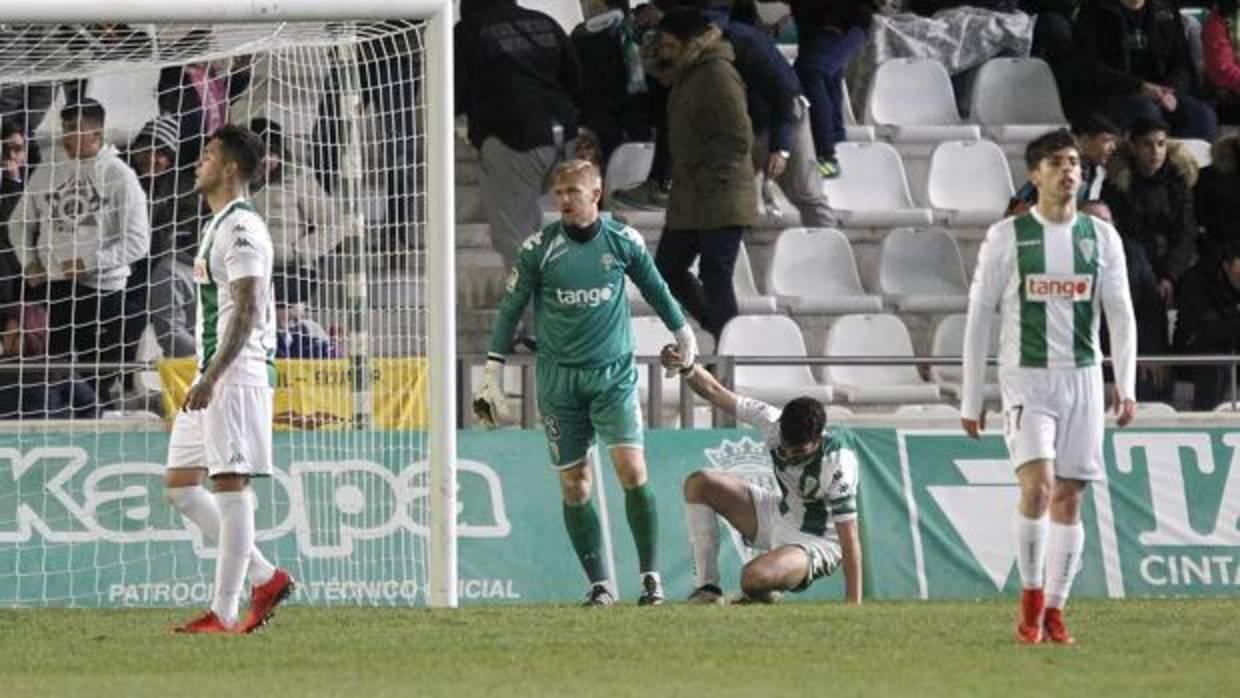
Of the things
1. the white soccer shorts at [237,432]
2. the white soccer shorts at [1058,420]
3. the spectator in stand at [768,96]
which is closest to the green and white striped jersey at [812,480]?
the white soccer shorts at [1058,420]

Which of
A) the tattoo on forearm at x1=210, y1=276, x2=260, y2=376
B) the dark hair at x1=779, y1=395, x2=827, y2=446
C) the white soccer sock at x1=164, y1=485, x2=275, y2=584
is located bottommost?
the white soccer sock at x1=164, y1=485, x2=275, y2=584

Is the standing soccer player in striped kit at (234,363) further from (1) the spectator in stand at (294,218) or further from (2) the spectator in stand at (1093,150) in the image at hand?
(2) the spectator in stand at (1093,150)

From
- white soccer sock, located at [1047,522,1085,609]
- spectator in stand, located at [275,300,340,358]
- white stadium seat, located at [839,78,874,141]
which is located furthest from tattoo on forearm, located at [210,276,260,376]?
white stadium seat, located at [839,78,874,141]

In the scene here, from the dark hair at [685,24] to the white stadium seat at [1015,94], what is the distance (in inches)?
160

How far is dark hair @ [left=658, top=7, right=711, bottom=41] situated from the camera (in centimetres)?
1891

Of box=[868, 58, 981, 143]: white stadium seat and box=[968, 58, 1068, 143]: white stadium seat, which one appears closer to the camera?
box=[868, 58, 981, 143]: white stadium seat

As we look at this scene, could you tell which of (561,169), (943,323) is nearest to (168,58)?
(561,169)

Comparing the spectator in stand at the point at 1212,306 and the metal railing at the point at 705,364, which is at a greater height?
the spectator in stand at the point at 1212,306

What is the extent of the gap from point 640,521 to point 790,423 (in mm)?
892

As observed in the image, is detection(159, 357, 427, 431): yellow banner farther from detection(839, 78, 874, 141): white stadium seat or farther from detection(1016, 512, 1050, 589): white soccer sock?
detection(839, 78, 874, 141): white stadium seat

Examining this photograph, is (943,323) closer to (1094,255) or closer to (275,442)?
(275,442)

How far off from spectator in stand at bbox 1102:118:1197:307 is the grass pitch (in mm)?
5901

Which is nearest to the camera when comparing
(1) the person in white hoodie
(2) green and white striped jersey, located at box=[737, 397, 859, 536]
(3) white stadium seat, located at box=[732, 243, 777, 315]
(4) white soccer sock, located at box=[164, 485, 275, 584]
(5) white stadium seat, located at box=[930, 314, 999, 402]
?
(4) white soccer sock, located at box=[164, 485, 275, 584]

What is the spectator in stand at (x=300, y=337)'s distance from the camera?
16.4 m
